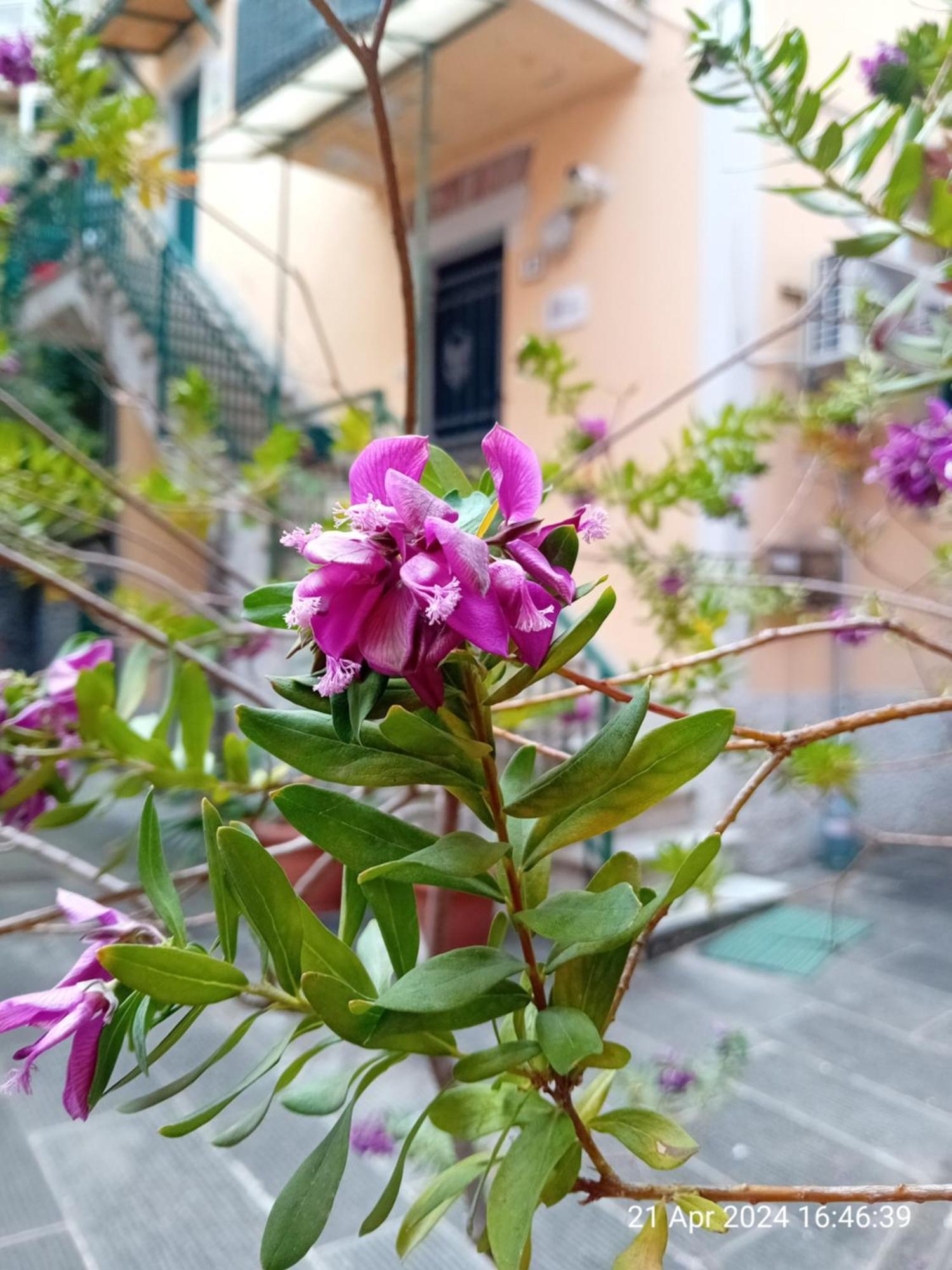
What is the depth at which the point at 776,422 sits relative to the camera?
6.17 ft

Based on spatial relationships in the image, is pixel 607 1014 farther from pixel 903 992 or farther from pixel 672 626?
pixel 903 992

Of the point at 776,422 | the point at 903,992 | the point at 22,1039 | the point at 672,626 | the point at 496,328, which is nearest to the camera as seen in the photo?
the point at 22,1039

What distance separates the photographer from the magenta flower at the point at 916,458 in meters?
0.86

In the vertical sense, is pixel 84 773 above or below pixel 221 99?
below

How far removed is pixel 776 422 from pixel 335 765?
1.76m

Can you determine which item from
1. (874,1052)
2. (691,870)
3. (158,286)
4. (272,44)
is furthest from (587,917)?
(158,286)

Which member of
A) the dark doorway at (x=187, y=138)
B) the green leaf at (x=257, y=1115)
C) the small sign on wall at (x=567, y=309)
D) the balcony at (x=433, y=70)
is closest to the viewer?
the green leaf at (x=257, y=1115)

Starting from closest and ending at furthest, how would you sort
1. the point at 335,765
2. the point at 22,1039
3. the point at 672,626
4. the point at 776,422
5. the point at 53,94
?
the point at 335,765 → the point at 22,1039 → the point at 53,94 → the point at 672,626 → the point at 776,422

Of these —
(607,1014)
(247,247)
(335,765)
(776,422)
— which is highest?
(247,247)

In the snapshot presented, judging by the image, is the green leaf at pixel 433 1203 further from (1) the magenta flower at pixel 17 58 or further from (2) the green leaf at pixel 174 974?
(1) the magenta flower at pixel 17 58

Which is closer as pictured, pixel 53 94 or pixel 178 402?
pixel 53 94

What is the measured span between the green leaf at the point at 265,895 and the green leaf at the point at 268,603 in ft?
0.28

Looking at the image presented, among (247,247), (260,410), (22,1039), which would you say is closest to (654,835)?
(22,1039)

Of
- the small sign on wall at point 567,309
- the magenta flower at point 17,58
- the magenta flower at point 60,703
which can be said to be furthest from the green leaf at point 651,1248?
the small sign on wall at point 567,309
